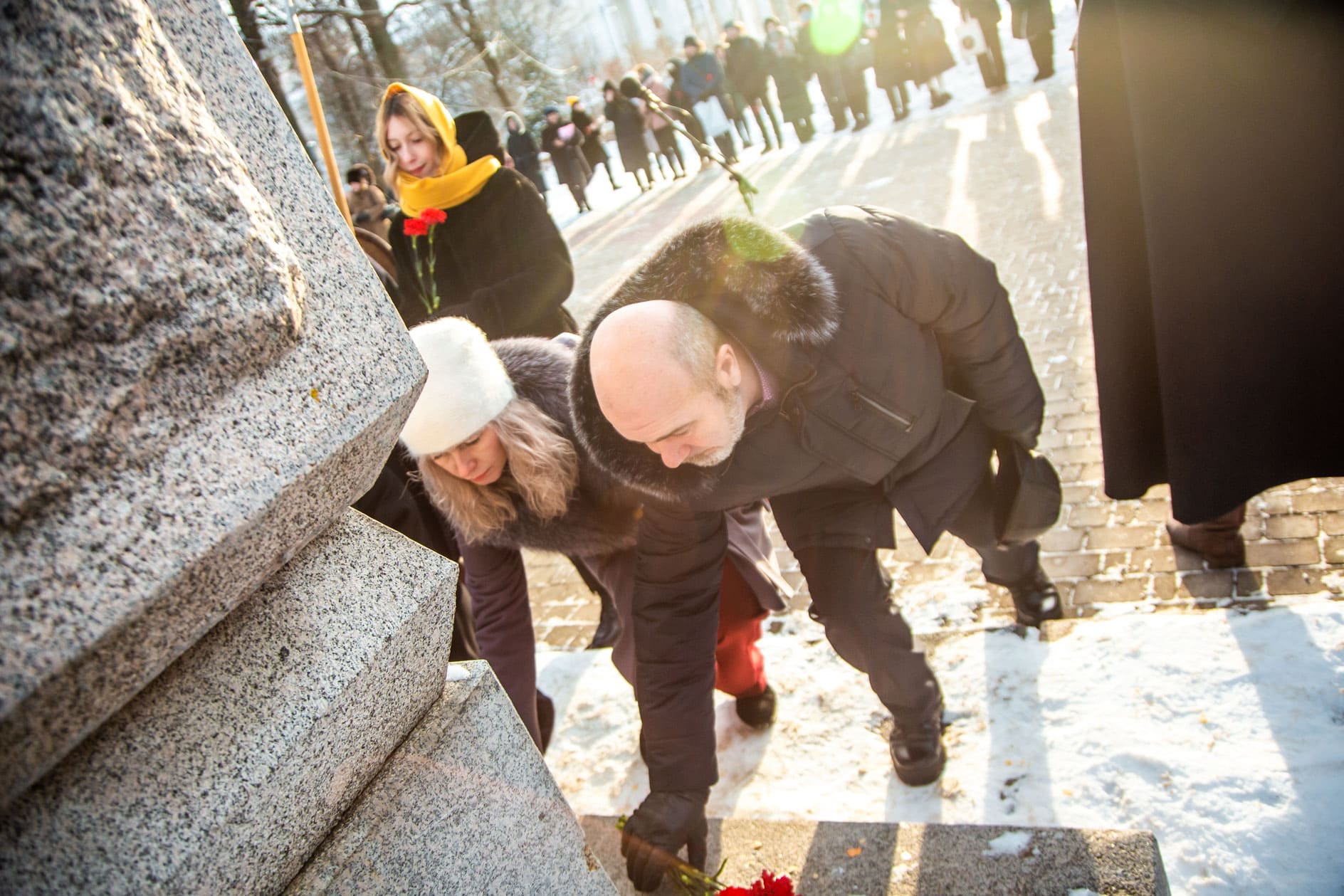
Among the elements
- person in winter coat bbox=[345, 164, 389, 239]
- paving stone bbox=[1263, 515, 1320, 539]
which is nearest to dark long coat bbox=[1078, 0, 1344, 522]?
paving stone bbox=[1263, 515, 1320, 539]

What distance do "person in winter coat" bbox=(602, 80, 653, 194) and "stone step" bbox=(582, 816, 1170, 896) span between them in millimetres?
13796

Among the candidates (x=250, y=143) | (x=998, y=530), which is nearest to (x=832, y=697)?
(x=998, y=530)

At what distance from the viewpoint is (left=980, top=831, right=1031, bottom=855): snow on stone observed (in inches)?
69.8

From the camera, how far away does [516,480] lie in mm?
2500

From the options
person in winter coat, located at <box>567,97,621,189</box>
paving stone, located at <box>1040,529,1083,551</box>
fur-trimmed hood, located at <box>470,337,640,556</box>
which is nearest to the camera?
fur-trimmed hood, located at <box>470,337,640,556</box>

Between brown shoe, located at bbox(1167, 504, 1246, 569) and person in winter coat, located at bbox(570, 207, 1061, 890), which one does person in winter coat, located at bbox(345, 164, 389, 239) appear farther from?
brown shoe, located at bbox(1167, 504, 1246, 569)

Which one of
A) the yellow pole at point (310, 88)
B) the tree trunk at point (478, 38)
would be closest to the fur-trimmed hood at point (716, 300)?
the yellow pole at point (310, 88)

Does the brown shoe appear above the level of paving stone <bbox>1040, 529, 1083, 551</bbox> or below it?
above

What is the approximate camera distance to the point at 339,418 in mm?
1043

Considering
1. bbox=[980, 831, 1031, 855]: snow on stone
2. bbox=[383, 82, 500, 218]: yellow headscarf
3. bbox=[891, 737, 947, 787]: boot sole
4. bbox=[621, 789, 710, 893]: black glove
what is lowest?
bbox=[891, 737, 947, 787]: boot sole

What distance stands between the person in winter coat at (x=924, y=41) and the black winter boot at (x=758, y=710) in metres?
11.3

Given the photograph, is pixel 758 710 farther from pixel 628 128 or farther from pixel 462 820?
pixel 628 128

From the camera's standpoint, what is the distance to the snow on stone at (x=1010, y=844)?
5.82 feet

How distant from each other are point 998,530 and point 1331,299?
104 centimetres
